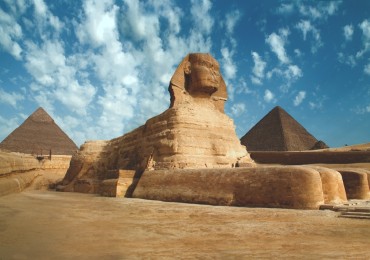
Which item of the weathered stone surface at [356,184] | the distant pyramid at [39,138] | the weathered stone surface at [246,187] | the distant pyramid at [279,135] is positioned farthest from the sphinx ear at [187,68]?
the distant pyramid at [39,138]

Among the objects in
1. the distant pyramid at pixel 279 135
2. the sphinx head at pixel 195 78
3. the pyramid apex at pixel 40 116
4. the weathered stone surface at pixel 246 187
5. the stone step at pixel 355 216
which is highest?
the pyramid apex at pixel 40 116

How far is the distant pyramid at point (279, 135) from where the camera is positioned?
24.1 m

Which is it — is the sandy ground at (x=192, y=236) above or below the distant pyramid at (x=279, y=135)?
below

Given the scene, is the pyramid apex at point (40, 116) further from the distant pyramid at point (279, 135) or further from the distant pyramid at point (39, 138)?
the distant pyramid at point (279, 135)

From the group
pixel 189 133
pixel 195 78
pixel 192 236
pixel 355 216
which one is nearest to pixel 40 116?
pixel 195 78

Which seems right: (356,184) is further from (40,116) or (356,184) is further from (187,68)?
(40,116)

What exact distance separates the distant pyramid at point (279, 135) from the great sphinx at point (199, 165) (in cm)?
1393

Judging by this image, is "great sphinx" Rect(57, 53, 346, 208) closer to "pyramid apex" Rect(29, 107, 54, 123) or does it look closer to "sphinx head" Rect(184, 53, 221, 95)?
"sphinx head" Rect(184, 53, 221, 95)

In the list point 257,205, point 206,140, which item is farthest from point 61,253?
point 206,140

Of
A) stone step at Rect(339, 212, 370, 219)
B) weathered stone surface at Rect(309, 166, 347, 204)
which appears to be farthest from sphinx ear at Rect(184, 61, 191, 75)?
stone step at Rect(339, 212, 370, 219)

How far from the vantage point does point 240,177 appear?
5793 mm

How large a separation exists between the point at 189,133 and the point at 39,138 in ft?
97.2

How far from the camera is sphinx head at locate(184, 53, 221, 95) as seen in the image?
33.5ft

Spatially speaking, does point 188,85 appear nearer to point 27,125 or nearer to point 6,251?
point 6,251
